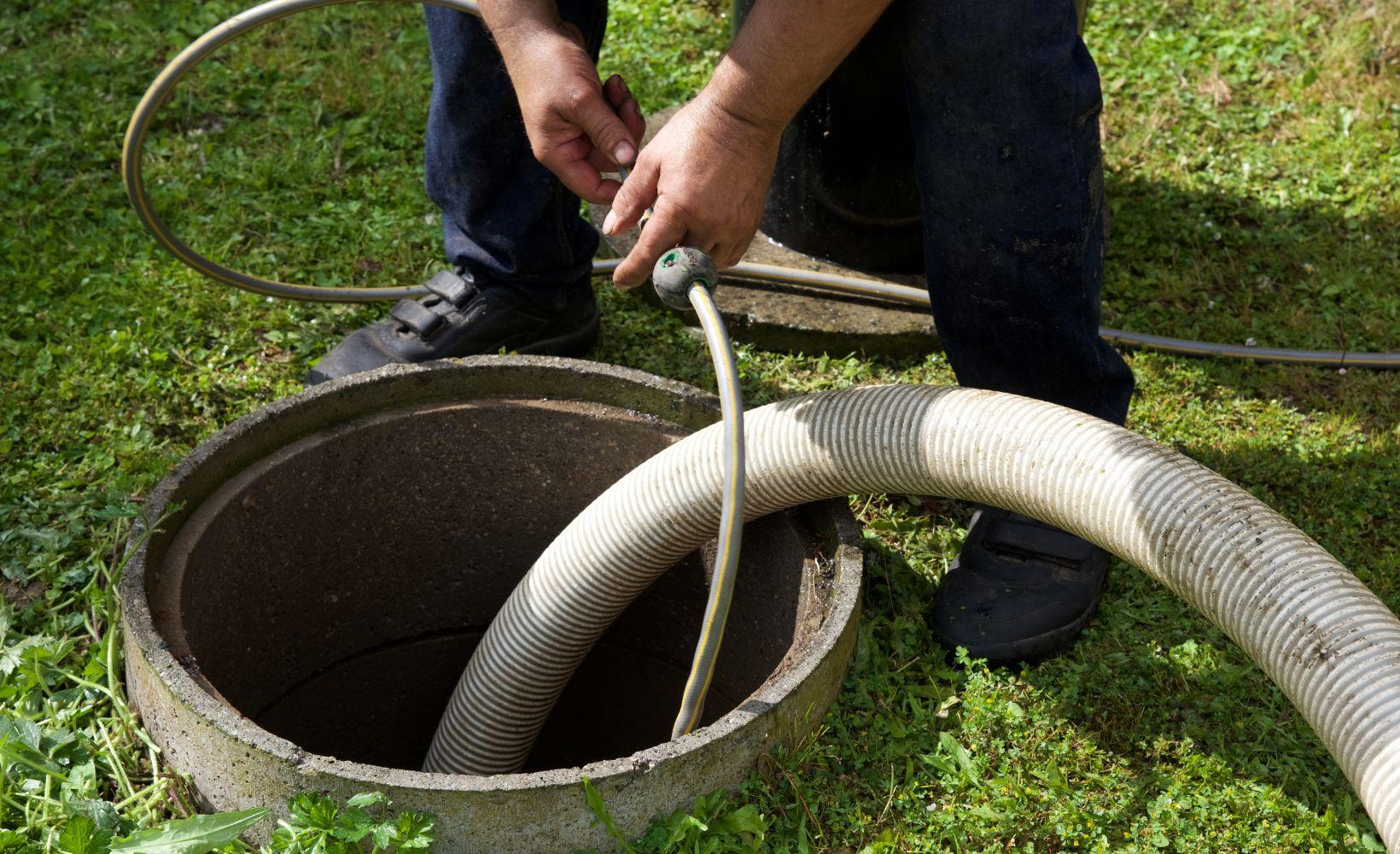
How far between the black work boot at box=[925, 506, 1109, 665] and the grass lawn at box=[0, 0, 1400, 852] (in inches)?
1.9

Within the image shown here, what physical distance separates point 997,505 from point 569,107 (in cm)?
97

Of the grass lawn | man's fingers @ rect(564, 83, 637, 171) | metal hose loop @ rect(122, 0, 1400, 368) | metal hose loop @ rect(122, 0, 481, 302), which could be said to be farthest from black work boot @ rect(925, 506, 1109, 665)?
metal hose loop @ rect(122, 0, 481, 302)

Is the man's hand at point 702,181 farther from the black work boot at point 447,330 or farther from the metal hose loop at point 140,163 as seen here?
the black work boot at point 447,330

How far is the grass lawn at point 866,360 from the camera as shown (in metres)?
2.02

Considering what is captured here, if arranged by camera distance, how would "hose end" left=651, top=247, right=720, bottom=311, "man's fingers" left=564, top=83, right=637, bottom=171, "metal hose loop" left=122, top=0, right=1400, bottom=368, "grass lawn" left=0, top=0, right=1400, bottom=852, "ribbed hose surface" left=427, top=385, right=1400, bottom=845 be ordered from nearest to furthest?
"ribbed hose surface" left=427, top=385, right=1400, bottom=845 → "hose end" left=651, top=247, right=720, bottom=311 → "grass lawn" left=0, top=0, right=1400, bottom=852 → "man's fingers" left=564, top=83, right=637, bottom=171 → "metal hose loop" left=122, top=0, right=1400, bottom=368

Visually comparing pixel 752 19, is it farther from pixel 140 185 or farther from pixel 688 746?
pixel 140 185

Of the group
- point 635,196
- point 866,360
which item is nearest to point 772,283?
point 866,360

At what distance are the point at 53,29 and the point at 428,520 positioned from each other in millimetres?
2664

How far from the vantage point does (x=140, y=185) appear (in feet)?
9.40

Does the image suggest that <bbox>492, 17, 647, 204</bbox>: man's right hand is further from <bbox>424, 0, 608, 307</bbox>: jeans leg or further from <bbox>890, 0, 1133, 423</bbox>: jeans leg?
<bbox>890, 0, 1133, 423</bbox>: jeans leg

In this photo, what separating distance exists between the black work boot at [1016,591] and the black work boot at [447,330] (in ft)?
3.75

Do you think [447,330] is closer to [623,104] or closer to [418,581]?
[418,581]

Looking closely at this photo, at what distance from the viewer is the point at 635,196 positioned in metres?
2.00

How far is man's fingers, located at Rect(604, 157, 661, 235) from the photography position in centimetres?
197
